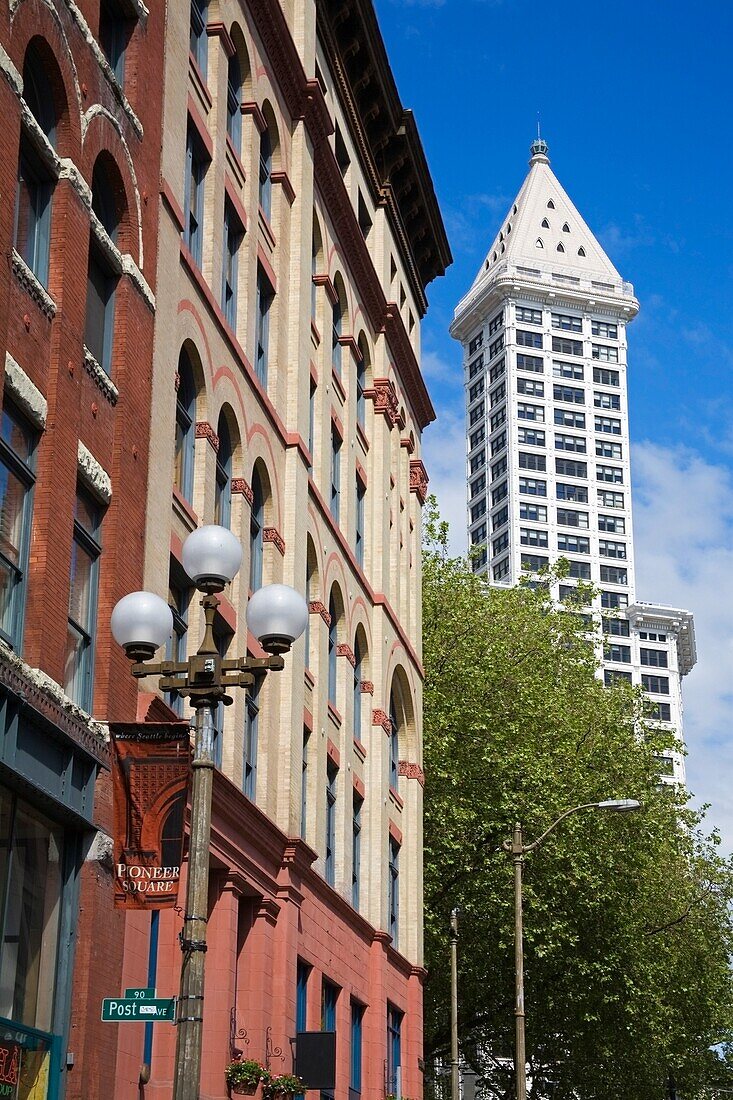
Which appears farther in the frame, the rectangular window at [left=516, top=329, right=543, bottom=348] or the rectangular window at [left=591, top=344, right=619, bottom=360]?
the rectangular window at [left=591, top=344, right=619, bottom=360]

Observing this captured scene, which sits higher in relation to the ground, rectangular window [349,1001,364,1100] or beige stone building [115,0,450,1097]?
beige stone building [115,0,450,1097]

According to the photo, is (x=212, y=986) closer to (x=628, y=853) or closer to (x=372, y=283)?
(x=372, y=283)

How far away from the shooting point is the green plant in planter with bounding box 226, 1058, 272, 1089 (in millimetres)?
26766

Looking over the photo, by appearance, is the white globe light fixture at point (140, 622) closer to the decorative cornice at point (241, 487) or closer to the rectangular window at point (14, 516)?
the rectangular window at point (14, 516)

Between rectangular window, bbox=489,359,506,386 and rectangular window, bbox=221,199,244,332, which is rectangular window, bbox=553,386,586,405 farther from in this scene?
rectangular window, bbox=221,199,244,332

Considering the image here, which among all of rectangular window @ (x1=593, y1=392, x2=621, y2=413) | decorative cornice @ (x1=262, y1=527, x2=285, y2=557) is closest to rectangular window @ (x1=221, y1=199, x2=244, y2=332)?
decorative cornice @ (x1=262, y1=527, x2=285, y2=557)

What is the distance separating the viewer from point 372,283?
4325 cm

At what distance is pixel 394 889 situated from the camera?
140ft

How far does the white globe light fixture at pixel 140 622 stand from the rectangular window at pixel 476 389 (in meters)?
169

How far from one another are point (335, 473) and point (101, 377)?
17.4 m

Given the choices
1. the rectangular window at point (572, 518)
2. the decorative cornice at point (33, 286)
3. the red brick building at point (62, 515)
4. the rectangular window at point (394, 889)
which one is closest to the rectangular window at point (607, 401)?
the rectangular window at point (572, 518)

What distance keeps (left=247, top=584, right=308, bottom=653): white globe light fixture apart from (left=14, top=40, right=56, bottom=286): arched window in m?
8.19

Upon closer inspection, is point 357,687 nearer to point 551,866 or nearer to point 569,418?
point 551,866

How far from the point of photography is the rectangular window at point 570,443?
175 meters
